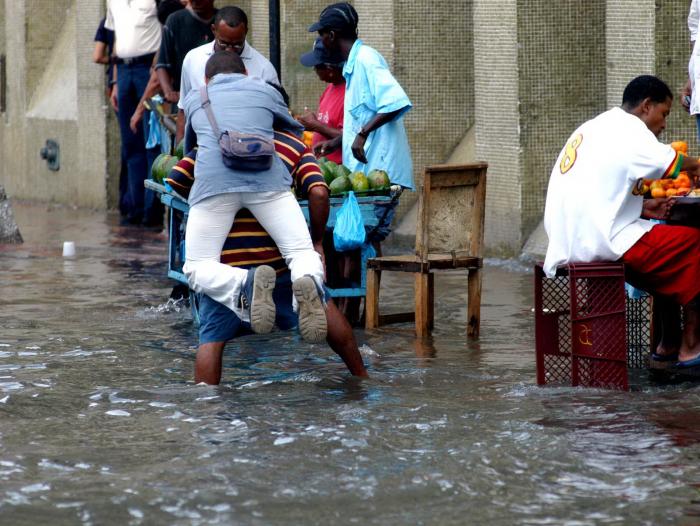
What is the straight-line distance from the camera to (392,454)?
5.96 m

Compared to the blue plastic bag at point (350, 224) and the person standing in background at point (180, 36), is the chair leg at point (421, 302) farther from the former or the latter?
the person standing in background at point (180, 36)

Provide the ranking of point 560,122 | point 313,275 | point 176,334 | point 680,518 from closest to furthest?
point 680,518
point 313,275
point 176,334
point 560,122

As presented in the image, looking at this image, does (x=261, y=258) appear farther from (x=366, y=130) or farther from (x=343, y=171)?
(x=366, y=130)

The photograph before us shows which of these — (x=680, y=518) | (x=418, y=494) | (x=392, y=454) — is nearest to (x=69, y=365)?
(x=392, y=454)

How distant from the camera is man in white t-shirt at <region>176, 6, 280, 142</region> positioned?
8.55 m

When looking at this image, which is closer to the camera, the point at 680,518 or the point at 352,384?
the point at 680,518

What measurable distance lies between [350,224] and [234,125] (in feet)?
6.35

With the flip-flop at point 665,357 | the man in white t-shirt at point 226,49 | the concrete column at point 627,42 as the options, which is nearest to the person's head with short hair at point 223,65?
the man in white t-shirt at point 226,49

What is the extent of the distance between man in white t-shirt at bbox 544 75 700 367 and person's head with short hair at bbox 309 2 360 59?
7.99ft

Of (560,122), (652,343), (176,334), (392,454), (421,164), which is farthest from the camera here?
(421,164)

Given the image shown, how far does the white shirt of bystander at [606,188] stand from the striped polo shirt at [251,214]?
3.74 ft

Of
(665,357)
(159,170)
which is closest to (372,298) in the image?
(159,170)

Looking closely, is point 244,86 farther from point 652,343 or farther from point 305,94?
point 305,94

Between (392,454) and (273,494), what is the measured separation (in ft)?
2.24
